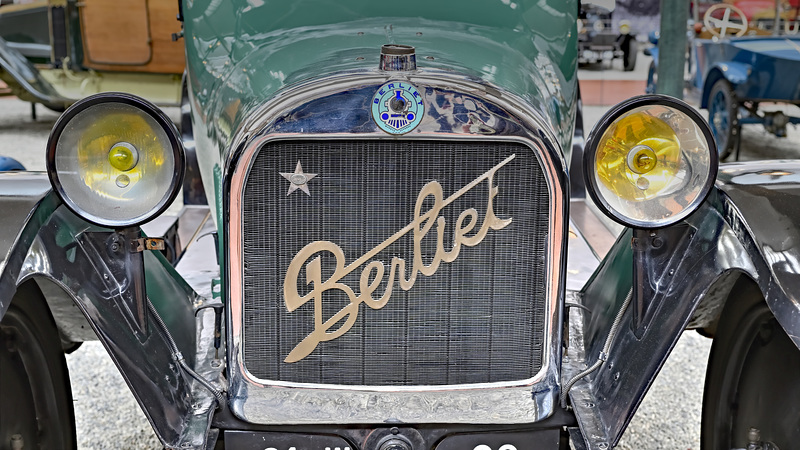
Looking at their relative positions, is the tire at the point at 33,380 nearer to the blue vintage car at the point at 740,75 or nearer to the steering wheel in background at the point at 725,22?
the blue vintage car at the point at 740,75

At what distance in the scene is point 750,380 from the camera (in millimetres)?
2236

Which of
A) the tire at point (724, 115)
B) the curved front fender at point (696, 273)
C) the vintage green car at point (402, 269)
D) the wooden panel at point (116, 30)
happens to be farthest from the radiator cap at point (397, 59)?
the wooden panel at point (116, 30)

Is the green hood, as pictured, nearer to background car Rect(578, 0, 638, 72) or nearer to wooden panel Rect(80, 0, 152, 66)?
wooden panel Rect(80, 0, 152, 66)

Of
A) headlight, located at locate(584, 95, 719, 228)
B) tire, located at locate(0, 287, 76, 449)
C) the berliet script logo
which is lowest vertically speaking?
tire, located at locate(0, 287, 76, 449)

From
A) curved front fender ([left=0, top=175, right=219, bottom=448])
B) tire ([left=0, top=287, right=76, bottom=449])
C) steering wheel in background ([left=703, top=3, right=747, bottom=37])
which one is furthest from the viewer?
steering wheel in background ([left=703, top=3, right=747, bottom=37])

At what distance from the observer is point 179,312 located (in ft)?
8.01

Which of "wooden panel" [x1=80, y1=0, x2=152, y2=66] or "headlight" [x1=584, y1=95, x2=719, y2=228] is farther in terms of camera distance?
"wooden panel" [x1=80, y1=0, x2=152, y2=66]

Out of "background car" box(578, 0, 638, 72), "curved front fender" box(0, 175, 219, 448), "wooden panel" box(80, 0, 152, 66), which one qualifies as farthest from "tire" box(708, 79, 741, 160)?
"curved front fender" box(0, 175, 219, 448)

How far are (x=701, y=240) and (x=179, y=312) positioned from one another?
1460 millimetres

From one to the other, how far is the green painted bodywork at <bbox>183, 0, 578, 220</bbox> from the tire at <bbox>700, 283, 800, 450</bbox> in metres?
0.74

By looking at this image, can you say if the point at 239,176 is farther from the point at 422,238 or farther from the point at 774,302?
the point at 774,302

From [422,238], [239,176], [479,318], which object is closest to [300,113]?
[239,176]

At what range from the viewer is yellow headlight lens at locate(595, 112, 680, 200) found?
2002 mm

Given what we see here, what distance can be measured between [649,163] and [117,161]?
1278 mm
